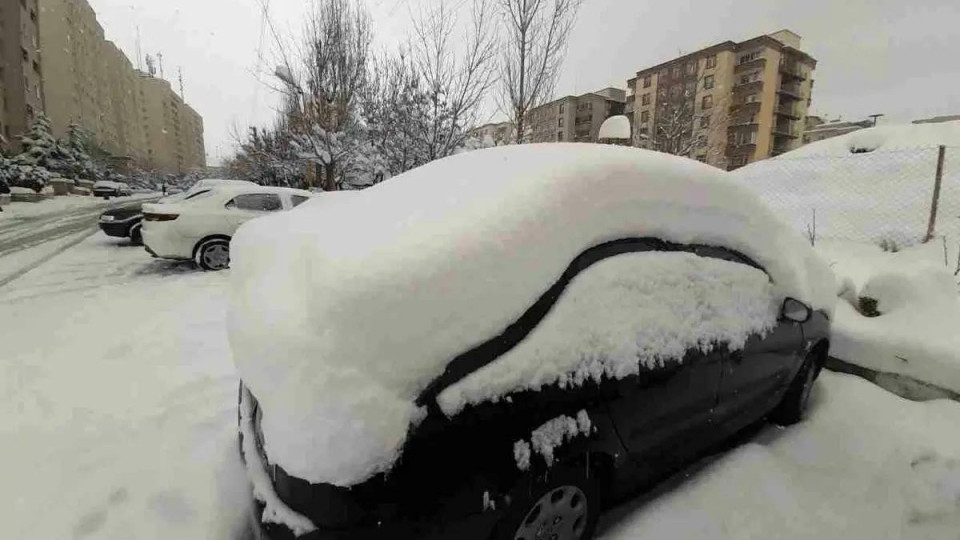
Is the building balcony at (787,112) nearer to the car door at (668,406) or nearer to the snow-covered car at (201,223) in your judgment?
the snow-covered car at (201,223)

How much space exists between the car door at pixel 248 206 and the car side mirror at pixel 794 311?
7.05 m

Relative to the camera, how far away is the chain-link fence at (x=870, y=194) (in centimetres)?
673

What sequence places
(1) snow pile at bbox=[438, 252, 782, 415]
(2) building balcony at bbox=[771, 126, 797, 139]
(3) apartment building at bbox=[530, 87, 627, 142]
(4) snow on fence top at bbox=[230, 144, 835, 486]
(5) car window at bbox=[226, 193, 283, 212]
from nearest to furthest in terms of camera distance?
1. (4) snow on fence top at bbox=[230, 144, 835, 486]
2. (1) snow pile at bbox=[438, 252, 782, 415]
3. (5) car window at bbox=[226, 193, 283, 212]
4. (2) building balcony at bbox=[771, 126, 797, 139]
5. (3) apartment building at bbox=[530, 87, 627, 142]

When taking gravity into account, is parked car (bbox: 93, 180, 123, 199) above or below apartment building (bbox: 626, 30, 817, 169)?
below

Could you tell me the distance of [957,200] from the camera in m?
6.96

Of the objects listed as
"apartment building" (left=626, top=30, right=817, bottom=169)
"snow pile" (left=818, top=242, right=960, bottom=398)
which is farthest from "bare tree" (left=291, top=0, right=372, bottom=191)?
"apartment building" (left=626, top=30, right=817, bottom=169)

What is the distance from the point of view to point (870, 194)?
816 cm

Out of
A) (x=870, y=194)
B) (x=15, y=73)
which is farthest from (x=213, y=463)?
(x=15, y=73)

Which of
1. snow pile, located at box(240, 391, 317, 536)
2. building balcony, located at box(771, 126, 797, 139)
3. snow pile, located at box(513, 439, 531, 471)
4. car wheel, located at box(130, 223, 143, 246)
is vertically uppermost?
building balcony, located at box(771, 126, 797, 139)

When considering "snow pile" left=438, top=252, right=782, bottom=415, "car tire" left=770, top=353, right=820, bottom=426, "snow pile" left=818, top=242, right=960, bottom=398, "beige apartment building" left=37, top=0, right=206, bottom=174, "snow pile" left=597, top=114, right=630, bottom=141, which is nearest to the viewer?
"snow pile" left=438, top=252, right=782, bottom=415

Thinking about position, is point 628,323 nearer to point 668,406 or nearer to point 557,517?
point 668,406

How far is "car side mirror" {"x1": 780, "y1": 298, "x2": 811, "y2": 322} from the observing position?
2.41 metres

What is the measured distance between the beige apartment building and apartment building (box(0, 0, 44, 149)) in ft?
19.6

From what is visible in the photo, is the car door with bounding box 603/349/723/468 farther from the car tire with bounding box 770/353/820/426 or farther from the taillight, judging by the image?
the taillight
